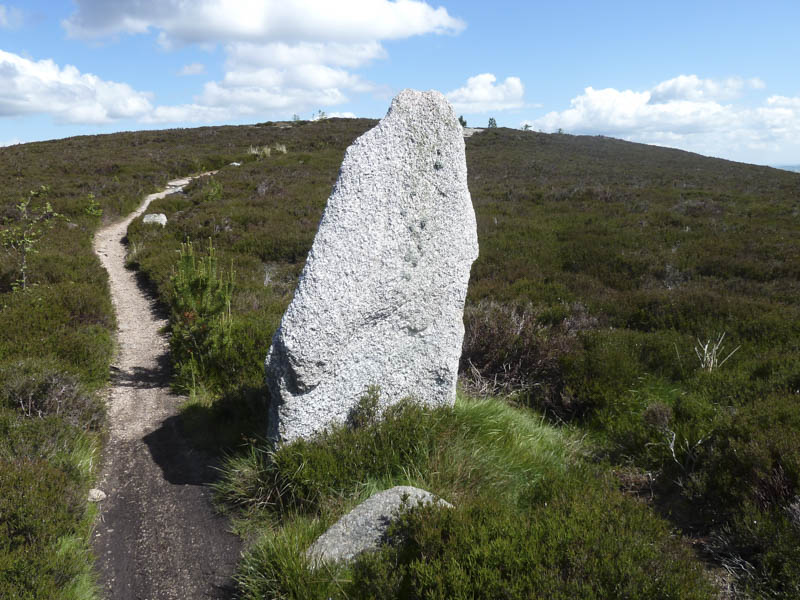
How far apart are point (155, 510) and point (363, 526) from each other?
2094mm

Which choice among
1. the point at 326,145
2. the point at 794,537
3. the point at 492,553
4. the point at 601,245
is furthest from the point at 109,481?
the point at 326,145

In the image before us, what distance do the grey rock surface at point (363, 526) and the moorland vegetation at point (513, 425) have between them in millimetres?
133

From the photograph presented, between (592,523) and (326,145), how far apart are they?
41.5m

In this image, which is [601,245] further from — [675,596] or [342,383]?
[675,596]

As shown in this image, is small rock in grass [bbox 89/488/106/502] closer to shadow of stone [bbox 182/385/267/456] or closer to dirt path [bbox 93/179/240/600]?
dirt path [bbox 93/179/240/600]

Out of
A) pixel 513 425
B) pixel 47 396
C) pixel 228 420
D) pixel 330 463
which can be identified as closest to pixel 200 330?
pixel 228 420

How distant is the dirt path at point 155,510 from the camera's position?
369 centimetres

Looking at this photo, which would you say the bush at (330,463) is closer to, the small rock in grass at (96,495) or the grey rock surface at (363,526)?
the grey rock surface at (363,526)

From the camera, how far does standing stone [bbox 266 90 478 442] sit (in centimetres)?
427

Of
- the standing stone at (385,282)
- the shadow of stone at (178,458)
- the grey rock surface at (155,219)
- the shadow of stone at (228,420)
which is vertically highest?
the standing stone at (385,282)

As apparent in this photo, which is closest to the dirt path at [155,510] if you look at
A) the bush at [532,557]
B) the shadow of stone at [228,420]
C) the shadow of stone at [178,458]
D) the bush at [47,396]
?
the shadow of stone at [178,458]

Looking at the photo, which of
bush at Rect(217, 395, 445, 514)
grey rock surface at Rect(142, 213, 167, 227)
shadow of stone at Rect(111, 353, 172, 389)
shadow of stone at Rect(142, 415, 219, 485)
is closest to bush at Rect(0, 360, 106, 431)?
shadow of stone at Rect(142, 415, 219, 485)

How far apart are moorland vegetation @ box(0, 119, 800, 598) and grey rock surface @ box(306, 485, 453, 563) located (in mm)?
133

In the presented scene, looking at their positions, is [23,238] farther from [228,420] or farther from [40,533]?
[40,533]
